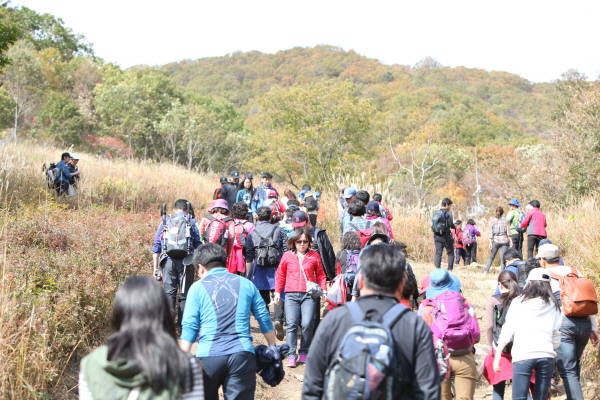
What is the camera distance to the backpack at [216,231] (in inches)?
302

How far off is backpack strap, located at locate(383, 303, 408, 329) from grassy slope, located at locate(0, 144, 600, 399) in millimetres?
2993

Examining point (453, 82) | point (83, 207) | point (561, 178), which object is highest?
point (453, 82)

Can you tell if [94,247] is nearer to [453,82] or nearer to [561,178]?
[561,178]

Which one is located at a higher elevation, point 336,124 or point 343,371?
point 336,124

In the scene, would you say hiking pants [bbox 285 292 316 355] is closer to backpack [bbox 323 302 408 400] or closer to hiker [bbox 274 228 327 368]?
hiker [bbox 274 228 327 368]

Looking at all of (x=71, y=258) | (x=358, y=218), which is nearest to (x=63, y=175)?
(x=71, y=258)

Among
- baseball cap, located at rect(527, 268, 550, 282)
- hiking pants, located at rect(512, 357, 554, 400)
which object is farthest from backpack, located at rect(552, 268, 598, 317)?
hiking pants, located at rect(512, 357, 554, 400)

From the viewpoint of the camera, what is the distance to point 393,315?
291 cm

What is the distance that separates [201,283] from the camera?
4.29m

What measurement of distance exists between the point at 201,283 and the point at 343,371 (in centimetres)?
174

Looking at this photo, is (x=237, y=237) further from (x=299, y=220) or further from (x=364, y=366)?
(x=364, y=366)

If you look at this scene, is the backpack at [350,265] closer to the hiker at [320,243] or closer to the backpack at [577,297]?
the hiker at [320,243]

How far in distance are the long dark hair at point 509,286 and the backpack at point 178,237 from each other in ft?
10.8

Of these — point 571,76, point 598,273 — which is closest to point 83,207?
point 598,273
